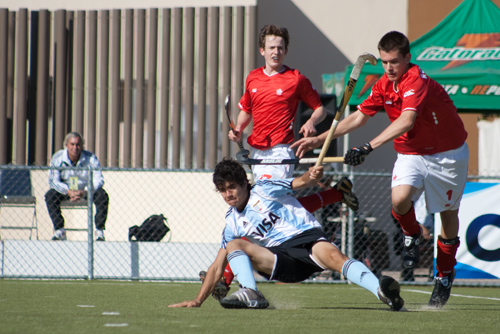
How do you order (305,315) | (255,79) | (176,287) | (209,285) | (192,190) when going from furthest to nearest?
(192,190) < (176,287) < (255,79) < (209,285) < (305,315)

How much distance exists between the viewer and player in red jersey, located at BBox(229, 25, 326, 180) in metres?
6.09

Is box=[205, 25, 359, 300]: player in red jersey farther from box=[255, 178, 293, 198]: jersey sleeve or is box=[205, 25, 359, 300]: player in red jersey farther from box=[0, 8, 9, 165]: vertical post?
box=[0, 8, 9, 165]: vertical post

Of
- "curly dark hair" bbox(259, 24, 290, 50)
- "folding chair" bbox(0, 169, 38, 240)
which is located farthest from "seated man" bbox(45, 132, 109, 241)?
"curly dark hair" bbox(259, 24, 290, 50)

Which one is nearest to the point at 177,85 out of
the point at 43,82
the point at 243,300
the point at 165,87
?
the point at 165,87

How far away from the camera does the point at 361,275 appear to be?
457 cm

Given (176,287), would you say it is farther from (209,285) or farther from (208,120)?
(208,120)

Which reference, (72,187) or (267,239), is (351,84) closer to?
(267,239)

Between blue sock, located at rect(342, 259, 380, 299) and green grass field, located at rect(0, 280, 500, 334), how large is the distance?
0.18 m

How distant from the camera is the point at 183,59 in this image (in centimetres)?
1266

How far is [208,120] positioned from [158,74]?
47.1 inches

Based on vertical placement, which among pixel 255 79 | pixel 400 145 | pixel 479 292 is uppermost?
pixel 255 79

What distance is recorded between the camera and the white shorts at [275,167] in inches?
237

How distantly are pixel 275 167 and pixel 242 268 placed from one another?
4.95ft

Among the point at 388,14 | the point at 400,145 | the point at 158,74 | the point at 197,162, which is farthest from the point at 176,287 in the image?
the point at 388,14
